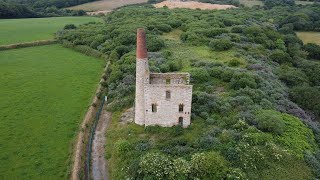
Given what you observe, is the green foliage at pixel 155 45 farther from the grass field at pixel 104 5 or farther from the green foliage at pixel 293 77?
the grass field at pixel 104 5

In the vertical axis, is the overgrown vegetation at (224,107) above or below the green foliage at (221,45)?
below

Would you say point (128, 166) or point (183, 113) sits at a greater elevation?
point (183, 113)

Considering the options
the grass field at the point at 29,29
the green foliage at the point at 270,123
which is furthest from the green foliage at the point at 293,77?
the grass field at the point at 29,29

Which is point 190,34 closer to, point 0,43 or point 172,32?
point 172,32

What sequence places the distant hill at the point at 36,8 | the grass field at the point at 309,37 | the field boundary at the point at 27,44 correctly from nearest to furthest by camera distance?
the field boundary at the point at 27,44 < the grass field at the point at 309,37 < the distant hill at the point at 36,8

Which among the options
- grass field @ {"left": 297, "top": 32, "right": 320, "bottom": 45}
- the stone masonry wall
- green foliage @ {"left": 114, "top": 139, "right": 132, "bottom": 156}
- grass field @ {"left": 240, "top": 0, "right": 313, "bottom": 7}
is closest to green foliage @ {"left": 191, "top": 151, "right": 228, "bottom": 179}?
green foliage @ {"left": 114, "top": 139, "right": 132, "bottom": 156}

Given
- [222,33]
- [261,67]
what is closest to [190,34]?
[222,33]

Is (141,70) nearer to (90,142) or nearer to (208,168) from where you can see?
(90,142)
